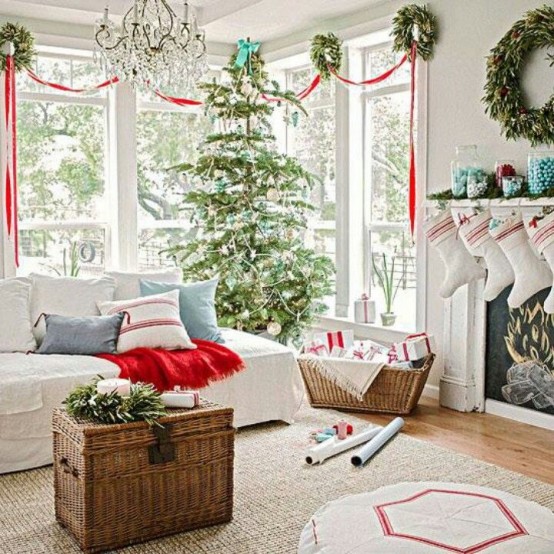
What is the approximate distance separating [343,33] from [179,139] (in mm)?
1678

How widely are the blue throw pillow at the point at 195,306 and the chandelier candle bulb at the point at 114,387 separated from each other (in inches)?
65.2

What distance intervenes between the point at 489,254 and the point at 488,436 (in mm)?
1029

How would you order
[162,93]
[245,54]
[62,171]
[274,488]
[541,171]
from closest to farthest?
1. [274,488]
2. [541,171]
3. [245,54]
4. [62,171]
5. [162,93]

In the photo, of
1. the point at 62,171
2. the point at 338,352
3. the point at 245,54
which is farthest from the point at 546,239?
the point at 62,171

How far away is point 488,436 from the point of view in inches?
179

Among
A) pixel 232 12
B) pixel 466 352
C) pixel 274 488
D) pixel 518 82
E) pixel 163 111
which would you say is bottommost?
pixel 274 488

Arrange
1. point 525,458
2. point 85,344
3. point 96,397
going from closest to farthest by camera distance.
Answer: point 96,397
point 525,458
point 85,344

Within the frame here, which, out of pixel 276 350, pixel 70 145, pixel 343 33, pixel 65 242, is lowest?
pixel 276 350

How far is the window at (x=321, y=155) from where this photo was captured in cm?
646

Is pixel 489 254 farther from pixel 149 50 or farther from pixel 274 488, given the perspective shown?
pixel 149 50

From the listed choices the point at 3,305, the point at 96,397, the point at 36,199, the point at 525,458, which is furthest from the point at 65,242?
the point at 525,458

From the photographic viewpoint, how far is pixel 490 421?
16.0ft

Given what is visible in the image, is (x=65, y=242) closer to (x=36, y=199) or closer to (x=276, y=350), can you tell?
(x=36, y=199)

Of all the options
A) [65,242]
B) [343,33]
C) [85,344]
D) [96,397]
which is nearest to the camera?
[96,397]
